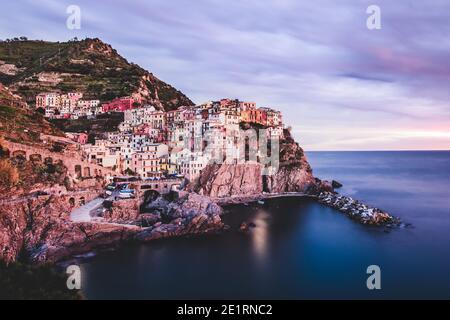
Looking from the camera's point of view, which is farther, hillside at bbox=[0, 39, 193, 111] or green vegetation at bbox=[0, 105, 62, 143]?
hillside at bbox=[0, 39, 193, 111]

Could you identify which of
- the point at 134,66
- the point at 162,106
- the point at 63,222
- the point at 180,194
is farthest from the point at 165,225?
the point at 134,66

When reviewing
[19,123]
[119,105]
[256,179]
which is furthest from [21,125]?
[256,179]

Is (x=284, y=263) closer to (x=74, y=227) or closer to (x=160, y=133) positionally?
(x=74, y=227)

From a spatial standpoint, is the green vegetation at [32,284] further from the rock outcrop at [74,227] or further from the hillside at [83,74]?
the hillside at [83,74]

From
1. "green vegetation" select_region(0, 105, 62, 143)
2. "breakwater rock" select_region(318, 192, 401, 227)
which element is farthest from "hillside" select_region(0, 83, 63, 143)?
"breakwater rock" select_region(318, 192, 401, 227)

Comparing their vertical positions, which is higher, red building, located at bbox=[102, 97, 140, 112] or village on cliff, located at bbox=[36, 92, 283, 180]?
red building, located at bbox=[102, 97, 140, 112]

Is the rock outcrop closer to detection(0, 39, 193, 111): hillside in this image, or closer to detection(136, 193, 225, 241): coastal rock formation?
detection(136, 193, 225, 241): coastal rock formation
